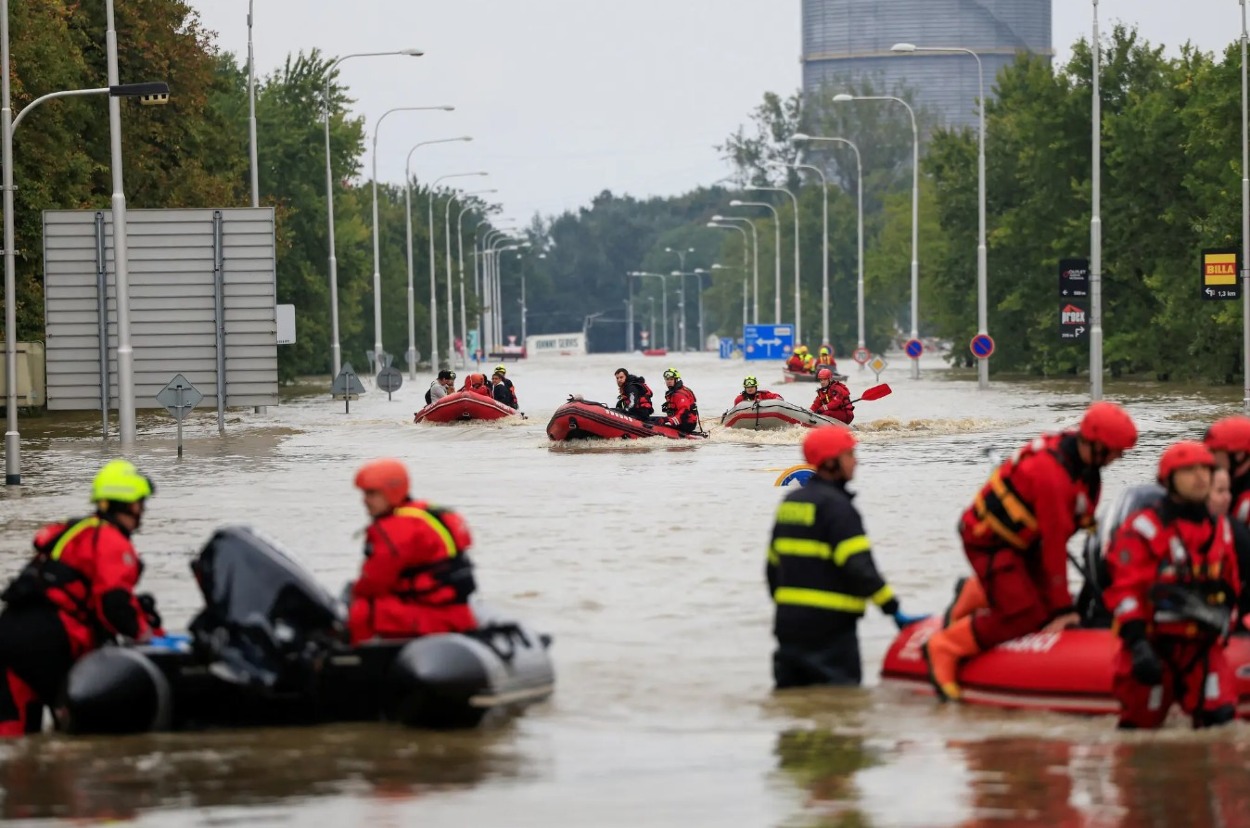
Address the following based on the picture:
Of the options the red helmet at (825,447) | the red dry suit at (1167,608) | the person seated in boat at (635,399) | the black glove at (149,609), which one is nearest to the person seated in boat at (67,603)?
the black glove at (149,609)

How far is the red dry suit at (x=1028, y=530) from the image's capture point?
11.3 m

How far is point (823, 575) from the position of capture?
39.0ft

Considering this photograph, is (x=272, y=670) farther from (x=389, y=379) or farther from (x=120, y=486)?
(x=389, y=379)

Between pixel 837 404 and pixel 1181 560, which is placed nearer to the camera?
pixel 1181 560

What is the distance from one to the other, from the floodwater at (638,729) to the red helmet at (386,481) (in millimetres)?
865

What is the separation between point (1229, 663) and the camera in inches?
449

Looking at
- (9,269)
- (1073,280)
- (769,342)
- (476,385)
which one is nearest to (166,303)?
(476,385)

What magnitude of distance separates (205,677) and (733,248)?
175215 mm

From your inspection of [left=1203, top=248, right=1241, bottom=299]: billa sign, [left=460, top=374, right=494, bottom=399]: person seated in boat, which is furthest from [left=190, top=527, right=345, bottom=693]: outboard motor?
[left=1203, top=248, right=1241, bottom=299]: billa sign

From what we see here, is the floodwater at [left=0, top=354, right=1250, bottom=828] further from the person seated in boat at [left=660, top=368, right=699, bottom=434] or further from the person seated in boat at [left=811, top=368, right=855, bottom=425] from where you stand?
the person seated in boat at [left=660, top=368, right=699, bottom=434]

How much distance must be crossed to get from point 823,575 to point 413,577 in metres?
2.06

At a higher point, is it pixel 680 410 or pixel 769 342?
pixel 769 342

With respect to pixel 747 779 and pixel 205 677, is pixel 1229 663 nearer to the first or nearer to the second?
pixel 747 779

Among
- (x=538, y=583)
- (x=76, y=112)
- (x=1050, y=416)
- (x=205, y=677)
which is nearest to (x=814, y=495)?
(x=205, y=677)
